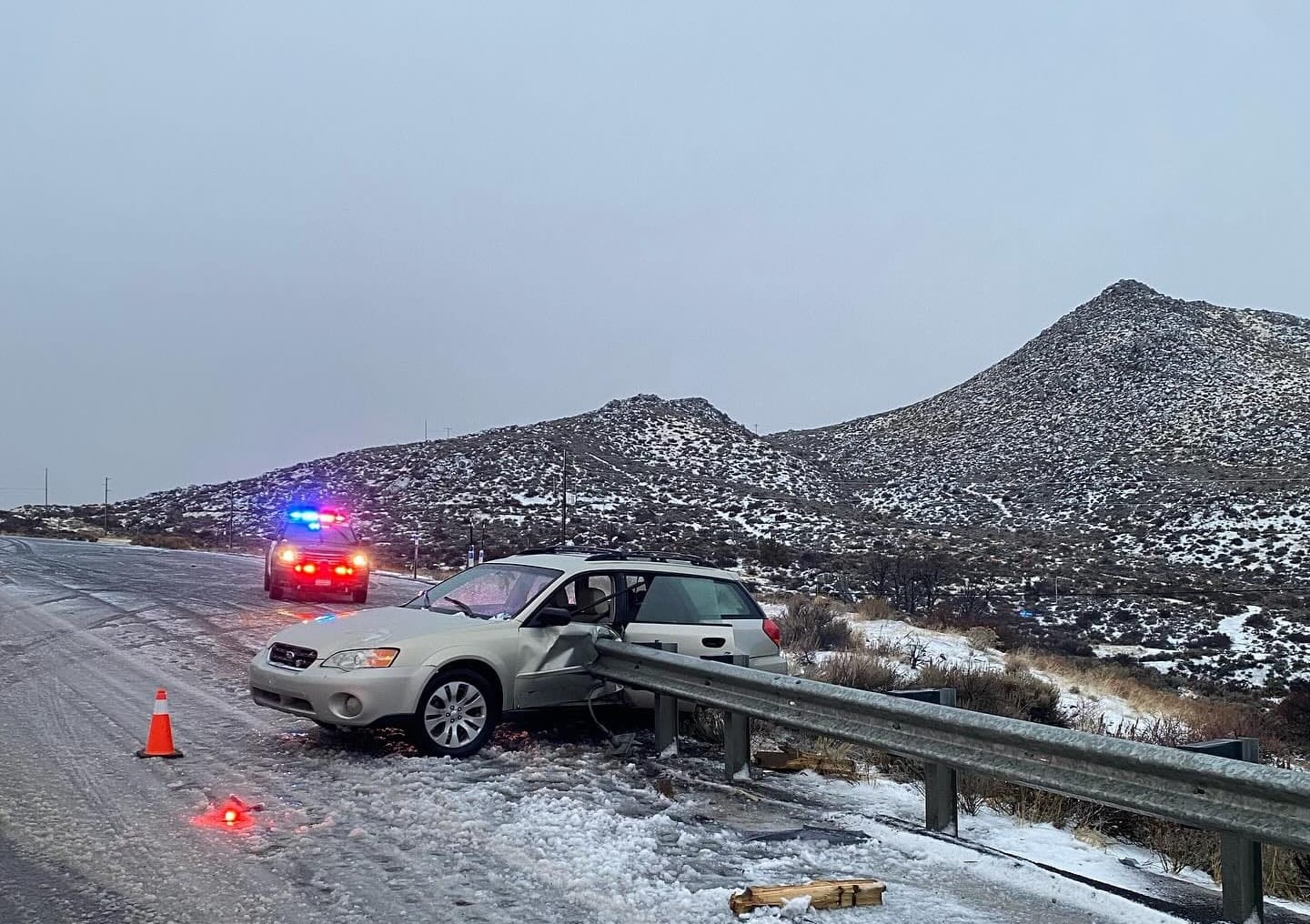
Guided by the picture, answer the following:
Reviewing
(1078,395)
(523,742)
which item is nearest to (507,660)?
(523,742)

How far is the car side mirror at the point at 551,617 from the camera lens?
30.1 feet

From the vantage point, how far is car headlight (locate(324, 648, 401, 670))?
8336 millimetres

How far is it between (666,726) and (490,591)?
193cm

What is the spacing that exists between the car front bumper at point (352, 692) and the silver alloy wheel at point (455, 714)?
0.20 meters

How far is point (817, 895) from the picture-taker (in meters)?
5.50

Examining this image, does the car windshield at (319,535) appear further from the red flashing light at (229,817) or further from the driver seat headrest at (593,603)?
the red flashing light at (229,817)

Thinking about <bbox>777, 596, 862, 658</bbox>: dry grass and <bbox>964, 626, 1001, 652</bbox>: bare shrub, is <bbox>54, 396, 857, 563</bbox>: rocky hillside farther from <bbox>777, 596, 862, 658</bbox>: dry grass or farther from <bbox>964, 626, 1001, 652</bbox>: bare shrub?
<bbox>777, 596, 862, 658</bbox>: dry grass

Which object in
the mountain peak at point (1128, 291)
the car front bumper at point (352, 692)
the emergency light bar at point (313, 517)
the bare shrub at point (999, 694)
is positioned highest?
the mountain peak at point (1128, 291)

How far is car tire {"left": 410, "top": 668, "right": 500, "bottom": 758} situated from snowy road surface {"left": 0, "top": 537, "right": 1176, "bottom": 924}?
152mm

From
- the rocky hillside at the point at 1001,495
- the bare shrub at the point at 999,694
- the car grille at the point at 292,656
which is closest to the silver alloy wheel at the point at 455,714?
the car grille at the point at 292,656

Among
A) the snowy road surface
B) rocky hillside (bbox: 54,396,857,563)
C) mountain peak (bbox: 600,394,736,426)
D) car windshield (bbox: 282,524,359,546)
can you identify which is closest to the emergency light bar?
car windshield (bbox: 282,524,359,546)

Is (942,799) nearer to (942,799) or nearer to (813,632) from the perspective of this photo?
(942,799)

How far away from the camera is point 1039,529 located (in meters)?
60.4

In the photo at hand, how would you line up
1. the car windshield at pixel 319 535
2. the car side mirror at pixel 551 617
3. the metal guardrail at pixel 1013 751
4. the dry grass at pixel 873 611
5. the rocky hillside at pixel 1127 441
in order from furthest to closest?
the rocky hillside at pixel 1127 441
the dry grass at pixel 873 611
the car windshield at pixel 319 535
the car side mirror at pixel 551 617
the metal guardrail at pixel 1013 751
